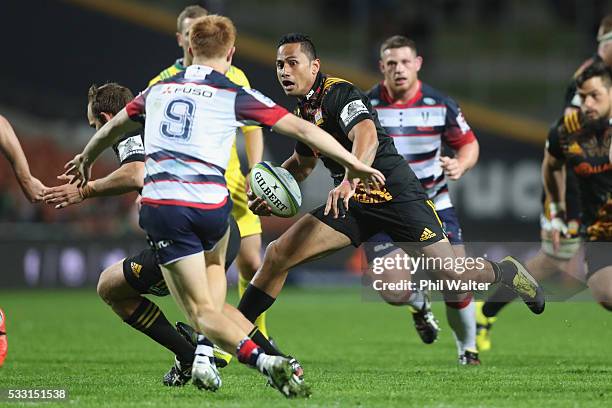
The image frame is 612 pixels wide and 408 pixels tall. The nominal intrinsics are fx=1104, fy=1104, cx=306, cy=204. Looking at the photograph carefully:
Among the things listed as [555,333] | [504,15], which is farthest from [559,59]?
[555,333]

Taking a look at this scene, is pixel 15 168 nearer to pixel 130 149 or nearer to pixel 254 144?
pixel 130 149

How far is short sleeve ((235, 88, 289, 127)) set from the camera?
5.69m

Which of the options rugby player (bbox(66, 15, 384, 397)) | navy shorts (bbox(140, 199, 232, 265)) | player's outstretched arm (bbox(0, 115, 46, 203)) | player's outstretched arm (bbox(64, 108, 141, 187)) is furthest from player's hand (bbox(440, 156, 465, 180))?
player's outstretched arm (bbox(0, 115, 46, 203))

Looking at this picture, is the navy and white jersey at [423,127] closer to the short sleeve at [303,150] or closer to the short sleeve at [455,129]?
the short sleeve at [455,129]

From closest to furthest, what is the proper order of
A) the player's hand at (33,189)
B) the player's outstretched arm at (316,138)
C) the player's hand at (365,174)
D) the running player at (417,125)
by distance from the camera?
the player's outstretched arm at (316,138)
the player's hand at (365,174)
the player's hand at (33,189)
the running player at (417,125)

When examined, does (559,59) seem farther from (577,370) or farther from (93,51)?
(577,370)

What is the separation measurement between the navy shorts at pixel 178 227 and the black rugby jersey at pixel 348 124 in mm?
1312

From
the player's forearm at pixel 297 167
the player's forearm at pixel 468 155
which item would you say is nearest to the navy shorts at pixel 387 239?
the player's forearm at pixel 468 155

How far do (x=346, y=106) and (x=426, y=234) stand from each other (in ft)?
3.34

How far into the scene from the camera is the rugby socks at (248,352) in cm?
564

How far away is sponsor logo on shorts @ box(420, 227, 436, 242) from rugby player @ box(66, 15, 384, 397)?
135cm

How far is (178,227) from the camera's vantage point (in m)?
5.68

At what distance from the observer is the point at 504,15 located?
20.2 metres

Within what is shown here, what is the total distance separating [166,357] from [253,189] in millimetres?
2585
